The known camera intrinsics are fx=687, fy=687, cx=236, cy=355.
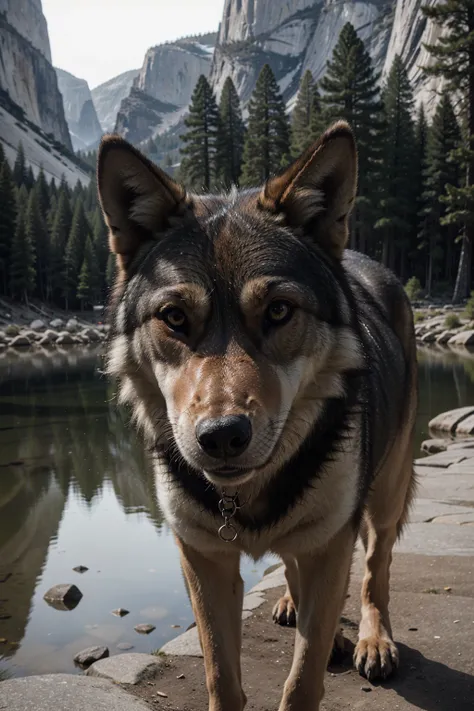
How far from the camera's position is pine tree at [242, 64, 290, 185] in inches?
2028

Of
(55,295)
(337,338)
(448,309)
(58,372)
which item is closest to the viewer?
(337,338)

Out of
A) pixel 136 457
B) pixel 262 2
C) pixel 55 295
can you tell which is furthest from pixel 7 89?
pixel 136 457

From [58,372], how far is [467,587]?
21419mm

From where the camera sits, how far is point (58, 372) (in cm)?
2438

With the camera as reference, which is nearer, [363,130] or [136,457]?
[136,457]

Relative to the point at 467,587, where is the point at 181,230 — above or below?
above

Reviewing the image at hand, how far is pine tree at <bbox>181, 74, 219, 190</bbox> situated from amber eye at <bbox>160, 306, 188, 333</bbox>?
52.2 m

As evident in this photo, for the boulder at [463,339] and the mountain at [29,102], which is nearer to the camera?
the boulder at [463,339]

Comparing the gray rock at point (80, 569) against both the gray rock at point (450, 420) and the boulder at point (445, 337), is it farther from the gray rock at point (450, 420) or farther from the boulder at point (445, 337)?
the boulder at point (445, 337)

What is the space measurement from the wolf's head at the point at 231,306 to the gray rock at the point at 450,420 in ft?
30.8

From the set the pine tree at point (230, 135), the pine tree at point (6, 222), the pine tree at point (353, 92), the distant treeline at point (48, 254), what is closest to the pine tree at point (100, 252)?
the distant treeline at point (48, 254)

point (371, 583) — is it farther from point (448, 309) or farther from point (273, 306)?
point (448, 309)

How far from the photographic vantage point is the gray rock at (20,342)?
1582 inches

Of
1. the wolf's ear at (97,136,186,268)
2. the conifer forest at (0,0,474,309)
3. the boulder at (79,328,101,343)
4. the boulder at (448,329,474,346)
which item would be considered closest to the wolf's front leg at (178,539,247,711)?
the wolf's ear at (97,136,186,268)
